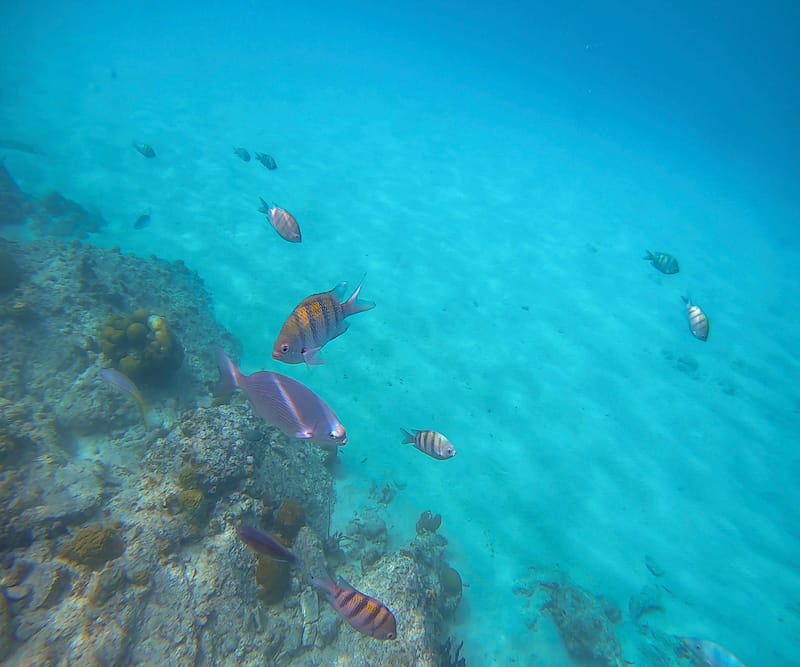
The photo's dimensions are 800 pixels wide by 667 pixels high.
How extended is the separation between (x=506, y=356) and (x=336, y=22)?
7004 centimetres

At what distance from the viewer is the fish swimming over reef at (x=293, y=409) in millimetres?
3096

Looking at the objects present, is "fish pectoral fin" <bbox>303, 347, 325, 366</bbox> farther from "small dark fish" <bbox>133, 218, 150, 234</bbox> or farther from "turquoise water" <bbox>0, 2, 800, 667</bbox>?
"small dark fish" <bbox>133, 218, 150, 234</bbox>

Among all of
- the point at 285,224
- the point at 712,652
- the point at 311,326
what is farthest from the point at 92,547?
the point at 712,652

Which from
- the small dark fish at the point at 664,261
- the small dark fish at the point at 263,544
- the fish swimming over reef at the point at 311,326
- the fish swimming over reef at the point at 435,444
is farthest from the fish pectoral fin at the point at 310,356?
the small dark fish at the point at 664,261

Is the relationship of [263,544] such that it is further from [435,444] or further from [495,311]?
[495,311]

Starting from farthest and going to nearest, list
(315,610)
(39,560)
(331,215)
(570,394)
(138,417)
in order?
(331,215)
(570,394)
(138,417)
(315,610)
(39,560)

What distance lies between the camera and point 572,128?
128 feet

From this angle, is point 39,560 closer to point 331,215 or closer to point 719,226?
point 331,215

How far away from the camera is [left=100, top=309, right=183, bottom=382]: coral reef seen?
5637mm

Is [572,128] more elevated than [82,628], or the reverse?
[572,128]

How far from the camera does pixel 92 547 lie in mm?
3256

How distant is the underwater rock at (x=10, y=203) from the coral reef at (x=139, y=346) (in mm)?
8420

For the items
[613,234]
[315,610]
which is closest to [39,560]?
[315,610]

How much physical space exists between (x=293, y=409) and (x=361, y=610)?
1516 mm
